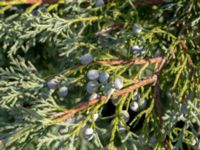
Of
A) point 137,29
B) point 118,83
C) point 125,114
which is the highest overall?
point 137,29

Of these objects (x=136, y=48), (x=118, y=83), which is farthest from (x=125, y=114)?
(x=136, y=48)

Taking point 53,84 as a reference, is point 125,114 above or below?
below

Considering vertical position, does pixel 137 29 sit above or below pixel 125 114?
above

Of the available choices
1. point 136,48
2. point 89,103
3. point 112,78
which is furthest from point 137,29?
point 89,103

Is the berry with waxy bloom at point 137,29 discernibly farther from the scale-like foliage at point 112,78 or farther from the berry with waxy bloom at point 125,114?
the berry with waxy bloom at point 125,114

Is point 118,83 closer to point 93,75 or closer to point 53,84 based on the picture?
Result: point 93,75

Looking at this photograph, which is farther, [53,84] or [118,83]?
[53,84]

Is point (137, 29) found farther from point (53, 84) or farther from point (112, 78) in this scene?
point (53, 84)

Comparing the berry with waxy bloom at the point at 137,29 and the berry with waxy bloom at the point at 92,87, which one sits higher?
the berry with waxy bloom at the point at 137,29

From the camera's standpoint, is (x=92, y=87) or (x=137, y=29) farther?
(x=137, y=29)

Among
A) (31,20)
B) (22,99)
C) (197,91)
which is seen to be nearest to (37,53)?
(31,20)

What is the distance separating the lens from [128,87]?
1.66m

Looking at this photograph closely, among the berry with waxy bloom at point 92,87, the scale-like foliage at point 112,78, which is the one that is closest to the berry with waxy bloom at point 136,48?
the scale-like foliage at point 112,78

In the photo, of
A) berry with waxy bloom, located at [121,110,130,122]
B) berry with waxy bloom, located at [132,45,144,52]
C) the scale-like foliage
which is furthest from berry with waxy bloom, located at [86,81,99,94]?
berry with waxy bloom, located at [132,45,144,52]
